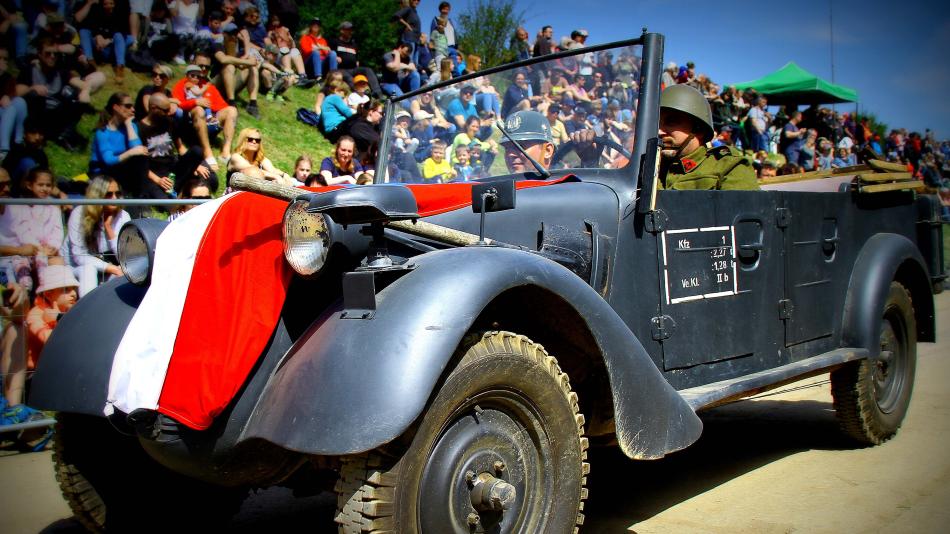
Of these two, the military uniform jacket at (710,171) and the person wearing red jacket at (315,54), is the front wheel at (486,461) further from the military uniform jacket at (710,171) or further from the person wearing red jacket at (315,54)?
the person wearing red jacket at (315,54)

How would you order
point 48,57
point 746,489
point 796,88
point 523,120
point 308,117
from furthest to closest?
point 796,88 → point 308,117 → point 48,57 → point 746,489 → point 523,120

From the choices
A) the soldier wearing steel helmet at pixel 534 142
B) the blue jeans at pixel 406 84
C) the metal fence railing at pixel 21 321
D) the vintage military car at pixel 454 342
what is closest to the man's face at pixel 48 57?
the metal fence railing at pixel 21 321

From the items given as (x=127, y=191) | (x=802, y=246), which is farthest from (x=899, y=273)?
(x=127, y=191)

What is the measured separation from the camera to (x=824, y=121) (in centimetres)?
1730

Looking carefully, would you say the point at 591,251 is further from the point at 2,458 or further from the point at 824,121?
the point at 824,121

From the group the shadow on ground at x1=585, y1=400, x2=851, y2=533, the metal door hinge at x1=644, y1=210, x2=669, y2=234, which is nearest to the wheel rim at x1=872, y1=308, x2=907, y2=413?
the shadow on ground at x1=585, y1=400, x2=851, y2=533

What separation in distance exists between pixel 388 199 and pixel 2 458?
3.60 metres

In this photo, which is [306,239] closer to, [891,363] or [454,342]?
[454,342]

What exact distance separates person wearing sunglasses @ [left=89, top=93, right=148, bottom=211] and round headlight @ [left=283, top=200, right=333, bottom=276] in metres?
5.08

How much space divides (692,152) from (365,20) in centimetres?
2148

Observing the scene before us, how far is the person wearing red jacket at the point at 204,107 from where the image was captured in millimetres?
7992

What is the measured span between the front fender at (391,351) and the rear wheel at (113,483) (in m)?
1.02

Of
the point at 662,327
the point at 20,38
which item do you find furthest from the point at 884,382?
the point at 20,38

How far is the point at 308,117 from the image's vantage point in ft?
34.6
